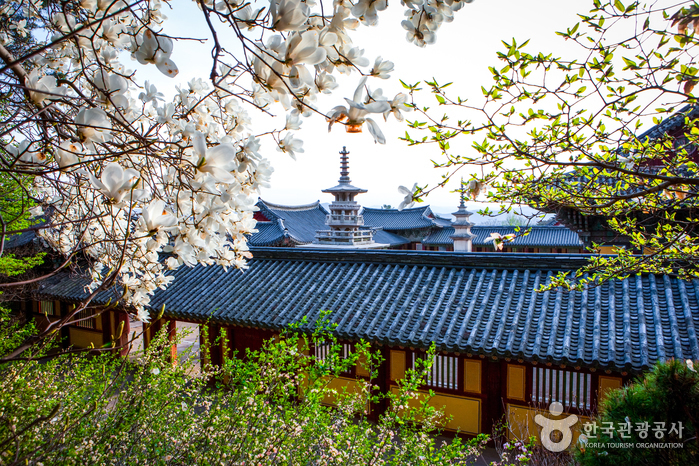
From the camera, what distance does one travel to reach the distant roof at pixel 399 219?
99.0ft

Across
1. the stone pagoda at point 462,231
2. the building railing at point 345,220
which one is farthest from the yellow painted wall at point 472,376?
the stone pagoda at point 462,231

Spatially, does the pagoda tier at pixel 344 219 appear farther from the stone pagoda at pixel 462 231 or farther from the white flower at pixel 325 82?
the white flower at pixel 325 82

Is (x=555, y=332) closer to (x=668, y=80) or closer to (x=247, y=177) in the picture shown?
(x=668, y=80)

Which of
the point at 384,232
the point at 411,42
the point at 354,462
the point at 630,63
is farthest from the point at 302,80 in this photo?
the point at 384,232

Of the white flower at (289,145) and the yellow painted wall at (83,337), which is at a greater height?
the white flower at (289,145)

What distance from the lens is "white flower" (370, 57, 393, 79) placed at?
54.5 inches

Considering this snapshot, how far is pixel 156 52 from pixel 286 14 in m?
0.59

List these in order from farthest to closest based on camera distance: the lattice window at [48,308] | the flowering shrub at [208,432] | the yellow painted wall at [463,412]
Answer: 1. the lattice window at [48,308]
2. the yellow painted wall at [463,412]
3. the flowering shrub at [208,432]

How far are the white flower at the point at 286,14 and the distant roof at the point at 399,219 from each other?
29094mm

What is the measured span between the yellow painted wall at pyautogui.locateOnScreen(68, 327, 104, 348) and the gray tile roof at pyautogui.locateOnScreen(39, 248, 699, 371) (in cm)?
412

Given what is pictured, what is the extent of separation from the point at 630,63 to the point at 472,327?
4345mm

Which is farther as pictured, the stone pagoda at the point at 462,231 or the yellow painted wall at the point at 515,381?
the stone pagoda at the point at 462,231

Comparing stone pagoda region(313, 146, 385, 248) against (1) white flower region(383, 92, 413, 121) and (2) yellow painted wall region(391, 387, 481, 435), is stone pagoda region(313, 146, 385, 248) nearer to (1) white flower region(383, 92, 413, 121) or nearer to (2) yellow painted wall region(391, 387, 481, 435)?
(2) yellow painted wall region(391, 387, 481, 435)

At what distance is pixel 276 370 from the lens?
3373 mm
